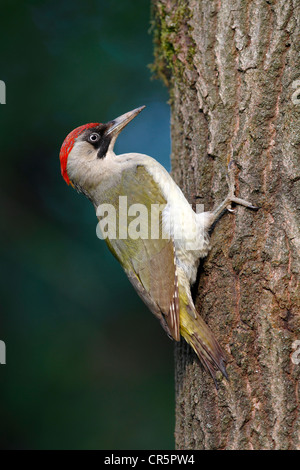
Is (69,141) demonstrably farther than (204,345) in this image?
Yes

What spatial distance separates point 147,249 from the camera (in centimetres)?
290

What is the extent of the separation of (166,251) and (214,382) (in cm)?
79

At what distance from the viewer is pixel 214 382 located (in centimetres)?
241

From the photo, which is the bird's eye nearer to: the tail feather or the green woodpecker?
the green woodpecker

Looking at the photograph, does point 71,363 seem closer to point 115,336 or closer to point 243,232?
point 115,336

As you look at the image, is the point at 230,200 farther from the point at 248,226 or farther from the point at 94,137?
the point at 94,137

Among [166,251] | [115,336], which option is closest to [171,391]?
[115,336]

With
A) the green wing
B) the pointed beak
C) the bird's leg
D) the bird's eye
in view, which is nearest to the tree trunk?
the bird's leg

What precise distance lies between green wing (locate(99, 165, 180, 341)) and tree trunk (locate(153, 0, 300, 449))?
175 mm

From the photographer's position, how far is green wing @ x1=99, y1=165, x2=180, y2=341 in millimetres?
2752

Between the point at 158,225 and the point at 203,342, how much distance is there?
75 cm

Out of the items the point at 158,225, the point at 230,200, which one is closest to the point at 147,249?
the point at 158,225

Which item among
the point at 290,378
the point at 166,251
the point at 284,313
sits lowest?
the point at 290,378

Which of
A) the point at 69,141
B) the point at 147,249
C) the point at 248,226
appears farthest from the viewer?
the point at 69,141
